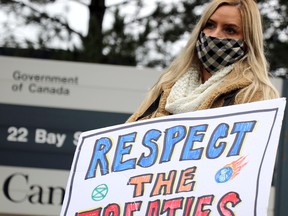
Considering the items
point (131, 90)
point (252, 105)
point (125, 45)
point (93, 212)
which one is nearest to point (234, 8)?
point (252, 105)

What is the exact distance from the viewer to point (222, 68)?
7.64 feet

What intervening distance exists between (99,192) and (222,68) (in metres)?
0.50

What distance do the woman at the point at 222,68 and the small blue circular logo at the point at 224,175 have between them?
0.22 metres

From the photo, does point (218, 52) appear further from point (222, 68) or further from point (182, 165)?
point (182, 165)

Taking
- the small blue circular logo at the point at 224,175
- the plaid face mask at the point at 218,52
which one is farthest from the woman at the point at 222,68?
the small blue circular logo at the point at 224,175

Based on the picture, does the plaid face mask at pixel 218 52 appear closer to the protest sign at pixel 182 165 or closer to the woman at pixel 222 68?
the woman at pixel 222 68

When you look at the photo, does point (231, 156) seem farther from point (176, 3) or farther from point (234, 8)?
point (176, 3)

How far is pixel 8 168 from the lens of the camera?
6.91 m

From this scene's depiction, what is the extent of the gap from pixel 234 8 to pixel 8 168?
486cm

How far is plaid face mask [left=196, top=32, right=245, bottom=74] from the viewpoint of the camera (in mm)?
2295

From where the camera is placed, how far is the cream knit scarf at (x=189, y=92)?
7.42ft

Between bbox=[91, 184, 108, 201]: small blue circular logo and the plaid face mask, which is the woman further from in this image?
bbox=[91, 184, 108, 201]: small blue circular logo

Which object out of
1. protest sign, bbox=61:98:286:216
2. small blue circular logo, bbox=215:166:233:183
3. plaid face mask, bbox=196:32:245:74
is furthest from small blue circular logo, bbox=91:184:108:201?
plaid face mask, bbox=196:32:245:74

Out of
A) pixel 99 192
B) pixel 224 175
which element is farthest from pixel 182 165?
pixel 99 192
